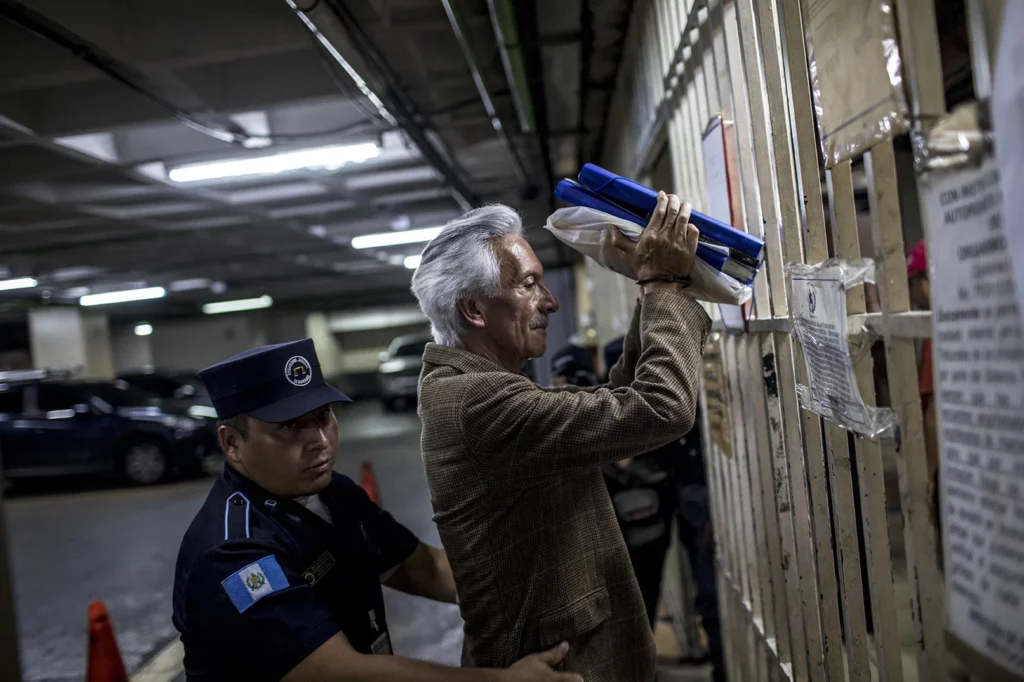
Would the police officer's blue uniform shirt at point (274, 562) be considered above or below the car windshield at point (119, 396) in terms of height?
below

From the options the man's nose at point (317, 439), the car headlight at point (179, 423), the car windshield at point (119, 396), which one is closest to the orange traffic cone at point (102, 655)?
the man's nose at point (317, 439)

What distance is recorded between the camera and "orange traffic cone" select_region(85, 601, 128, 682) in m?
3.54

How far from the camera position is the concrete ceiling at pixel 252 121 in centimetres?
408

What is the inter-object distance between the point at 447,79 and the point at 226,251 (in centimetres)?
777

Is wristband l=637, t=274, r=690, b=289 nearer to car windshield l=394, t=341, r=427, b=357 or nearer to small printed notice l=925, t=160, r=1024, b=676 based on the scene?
small printed notice l=925, t=160, r=1024, b=676

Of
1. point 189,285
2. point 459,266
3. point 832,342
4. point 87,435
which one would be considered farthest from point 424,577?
point 189,285

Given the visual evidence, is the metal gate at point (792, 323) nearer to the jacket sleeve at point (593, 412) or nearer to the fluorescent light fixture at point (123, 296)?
the jacket sleeve at point (593, 412)

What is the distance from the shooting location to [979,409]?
877mm

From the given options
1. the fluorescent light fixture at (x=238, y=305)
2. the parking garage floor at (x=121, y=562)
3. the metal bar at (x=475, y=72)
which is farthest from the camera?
the fluorescent light fixture at (x=238, y=305)

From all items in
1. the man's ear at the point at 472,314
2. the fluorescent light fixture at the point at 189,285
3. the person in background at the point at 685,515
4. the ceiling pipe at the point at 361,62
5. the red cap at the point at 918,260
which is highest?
the fluorescent light fixture at the point at 189,285

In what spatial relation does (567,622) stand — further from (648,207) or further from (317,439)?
(648,207)

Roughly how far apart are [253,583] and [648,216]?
1.19m

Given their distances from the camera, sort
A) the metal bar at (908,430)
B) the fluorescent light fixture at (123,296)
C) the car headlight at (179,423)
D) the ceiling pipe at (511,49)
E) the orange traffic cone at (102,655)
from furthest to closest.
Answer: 1. the fluorescent light fixture at (123,296)
2. the car headlight at (179,423)
3. the orange traffic cone at (102,655)
4. the ceiling pipe at (511,49)
5. the metal bar at (908,430)

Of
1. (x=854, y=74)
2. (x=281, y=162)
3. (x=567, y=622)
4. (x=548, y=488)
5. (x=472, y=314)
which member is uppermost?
(x=281, y=162)
